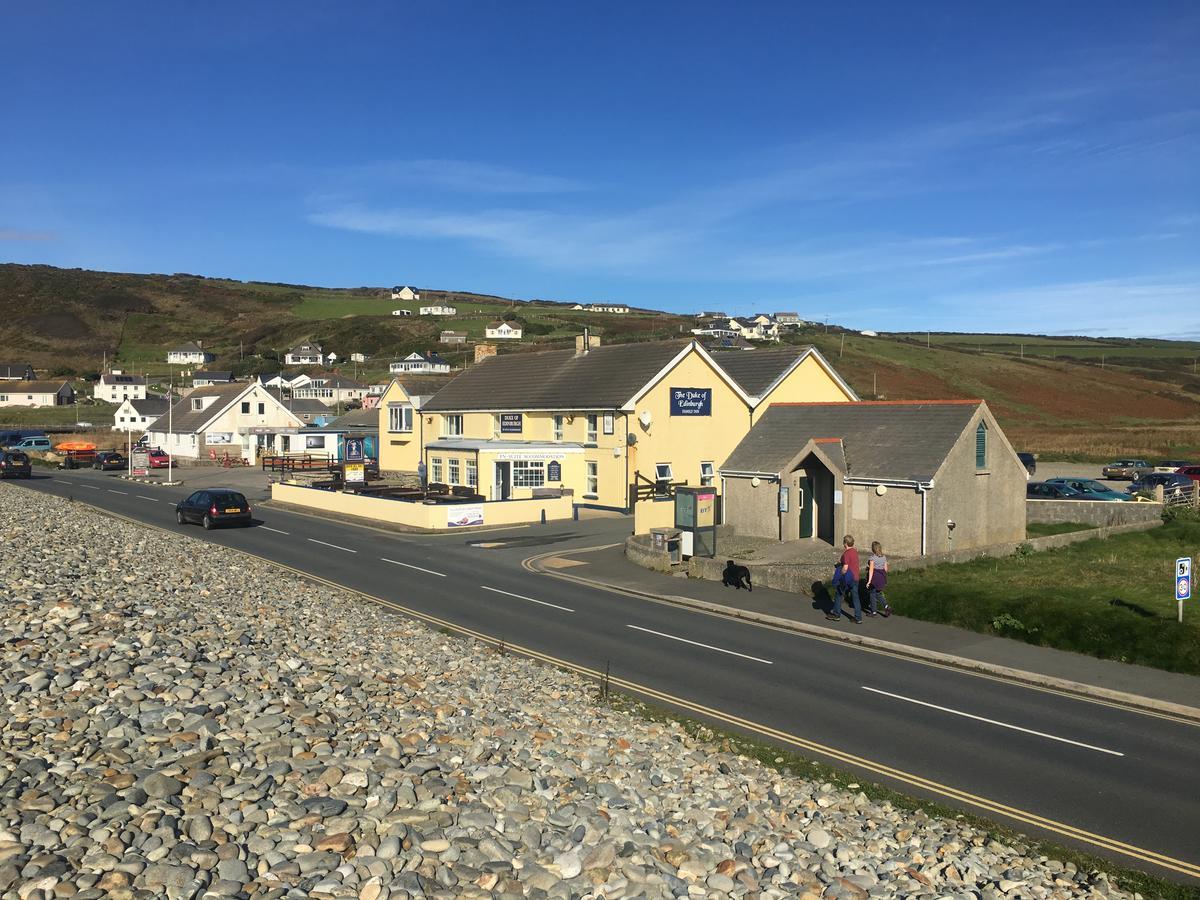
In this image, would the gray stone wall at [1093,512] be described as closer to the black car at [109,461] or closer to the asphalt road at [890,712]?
the asphalt road at [890,712]

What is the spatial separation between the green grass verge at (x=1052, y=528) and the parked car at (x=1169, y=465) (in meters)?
25.4

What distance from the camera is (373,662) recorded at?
56.5 feet

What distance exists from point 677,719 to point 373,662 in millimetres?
5916

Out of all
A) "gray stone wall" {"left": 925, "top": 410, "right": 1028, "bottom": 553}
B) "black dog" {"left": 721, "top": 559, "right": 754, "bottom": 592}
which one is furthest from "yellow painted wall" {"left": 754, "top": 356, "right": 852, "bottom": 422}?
"black dog" {"left": 721, "top": 559, "right": 754, "bottom": 592}

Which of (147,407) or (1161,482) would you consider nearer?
(1161,482)

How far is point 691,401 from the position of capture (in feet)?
154

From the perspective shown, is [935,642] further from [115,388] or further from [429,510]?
[115,388]

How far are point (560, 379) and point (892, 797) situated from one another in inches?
1643

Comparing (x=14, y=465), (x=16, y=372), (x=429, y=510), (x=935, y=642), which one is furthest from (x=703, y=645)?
(x=16, y=372)

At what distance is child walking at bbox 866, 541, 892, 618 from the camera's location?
22734 mm

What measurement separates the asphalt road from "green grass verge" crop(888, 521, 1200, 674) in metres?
2.77

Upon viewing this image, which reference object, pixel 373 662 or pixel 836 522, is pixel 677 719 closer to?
pixel 373 662

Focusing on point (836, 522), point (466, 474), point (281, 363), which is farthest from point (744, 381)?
point (281, 363)

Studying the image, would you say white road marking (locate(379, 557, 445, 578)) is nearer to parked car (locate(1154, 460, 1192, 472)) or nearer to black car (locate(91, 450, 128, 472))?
parked car (locate(1154, 460, 1192, 472))
